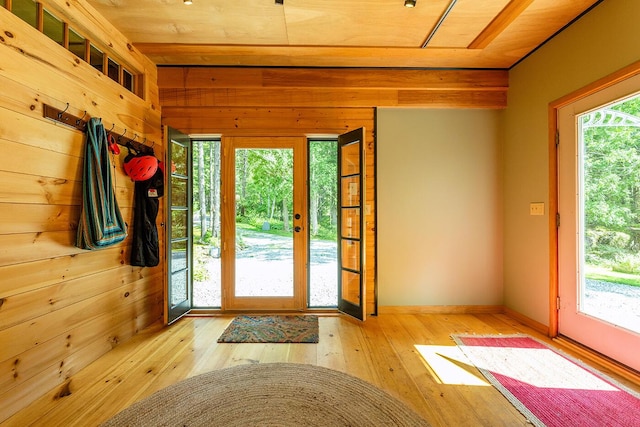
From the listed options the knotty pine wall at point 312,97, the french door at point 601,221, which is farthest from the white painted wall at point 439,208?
the french door at point 601,221

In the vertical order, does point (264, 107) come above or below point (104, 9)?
below

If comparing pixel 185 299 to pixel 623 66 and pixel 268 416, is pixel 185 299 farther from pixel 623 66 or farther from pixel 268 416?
pixel 623 66

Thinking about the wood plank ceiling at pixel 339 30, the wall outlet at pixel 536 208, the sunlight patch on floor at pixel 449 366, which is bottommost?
the sunlight patch on floor at pixel 449 366

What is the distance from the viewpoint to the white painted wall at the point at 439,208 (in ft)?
11.0

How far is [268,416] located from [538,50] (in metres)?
3.88

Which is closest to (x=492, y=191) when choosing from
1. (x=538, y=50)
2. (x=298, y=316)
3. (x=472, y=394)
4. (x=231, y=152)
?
(x=538, y=50)

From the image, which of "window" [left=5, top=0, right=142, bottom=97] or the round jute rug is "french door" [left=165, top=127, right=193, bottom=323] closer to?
"window" [left=5, top=0, right=142, bottom=97]

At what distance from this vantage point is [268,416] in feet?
5.31

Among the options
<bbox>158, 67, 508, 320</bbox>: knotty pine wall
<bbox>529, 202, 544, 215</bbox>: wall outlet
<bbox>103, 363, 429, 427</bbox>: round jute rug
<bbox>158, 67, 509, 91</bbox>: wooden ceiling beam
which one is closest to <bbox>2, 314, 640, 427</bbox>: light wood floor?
<bbox>103, 363, 429, 427</bbox>: round jute rug

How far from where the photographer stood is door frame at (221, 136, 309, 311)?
332 centimetres

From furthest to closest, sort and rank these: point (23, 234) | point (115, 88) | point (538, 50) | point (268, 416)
Answer: point (538, 50)
point (115, 88)
point (23, 234)
point (268, 416)

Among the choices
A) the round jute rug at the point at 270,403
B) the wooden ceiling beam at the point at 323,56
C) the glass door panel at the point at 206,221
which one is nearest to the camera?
the round jute rug at the point at 270,403

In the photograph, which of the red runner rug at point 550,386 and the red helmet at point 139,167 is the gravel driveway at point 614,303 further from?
the red helmet at point 139,167

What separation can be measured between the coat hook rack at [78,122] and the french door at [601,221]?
155 inches
